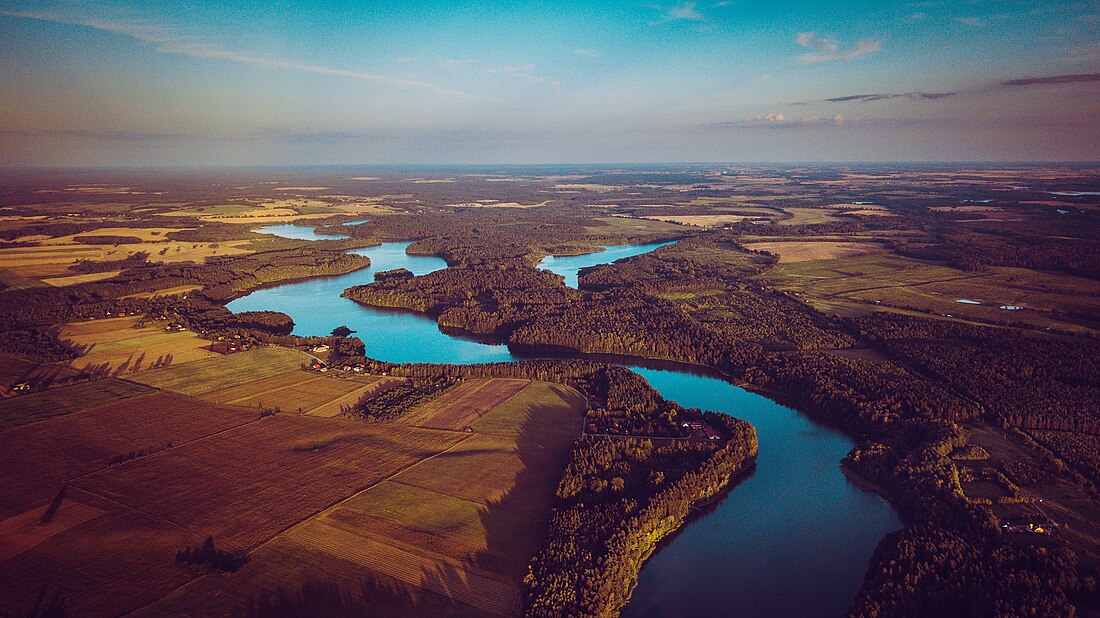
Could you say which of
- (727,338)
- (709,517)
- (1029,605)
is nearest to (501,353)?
(727,338)

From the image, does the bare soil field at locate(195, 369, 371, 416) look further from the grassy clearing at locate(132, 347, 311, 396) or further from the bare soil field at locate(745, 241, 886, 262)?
the bare soil field at locate(745, 241, 886, 262)

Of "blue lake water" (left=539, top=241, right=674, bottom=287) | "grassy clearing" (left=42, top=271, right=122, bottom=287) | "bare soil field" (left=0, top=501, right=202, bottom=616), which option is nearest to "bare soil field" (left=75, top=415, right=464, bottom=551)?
"bare soil field" (left=0, top=501, right=202, bottom=616)

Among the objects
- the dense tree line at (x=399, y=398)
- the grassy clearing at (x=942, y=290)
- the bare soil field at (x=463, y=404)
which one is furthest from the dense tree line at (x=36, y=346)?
the grassy clearing at (x=942, y=290)

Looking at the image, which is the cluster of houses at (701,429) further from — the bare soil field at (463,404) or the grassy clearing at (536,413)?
the bare soil field at (463,404)

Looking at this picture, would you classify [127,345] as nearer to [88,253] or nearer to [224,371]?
[224,371]

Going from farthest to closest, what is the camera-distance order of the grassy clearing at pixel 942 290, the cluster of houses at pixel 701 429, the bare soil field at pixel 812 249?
the bare soil field at pixel 812 249 → the grassy clearing at pixel 942 290 → the cluster of houses at pixel 701 429
